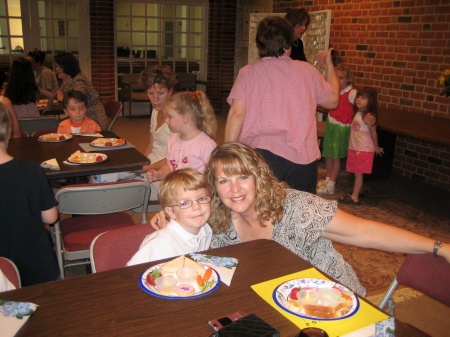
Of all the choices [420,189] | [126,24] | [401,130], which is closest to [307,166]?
[401,130]

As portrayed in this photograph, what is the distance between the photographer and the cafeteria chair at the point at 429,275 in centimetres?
160

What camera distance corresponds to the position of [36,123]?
14.9 feet

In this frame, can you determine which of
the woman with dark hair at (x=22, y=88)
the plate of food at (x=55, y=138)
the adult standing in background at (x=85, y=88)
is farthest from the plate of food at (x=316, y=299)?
the woman with dark hair at (x=22, y=88)

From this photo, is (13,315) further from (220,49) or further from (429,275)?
(220,49)

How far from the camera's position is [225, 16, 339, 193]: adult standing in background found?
9.25ft

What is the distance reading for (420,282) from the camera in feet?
5.46

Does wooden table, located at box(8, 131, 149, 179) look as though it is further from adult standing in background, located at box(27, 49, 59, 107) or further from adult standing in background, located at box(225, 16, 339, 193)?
adult standing in background, located at box(27, 49, 59, 107)

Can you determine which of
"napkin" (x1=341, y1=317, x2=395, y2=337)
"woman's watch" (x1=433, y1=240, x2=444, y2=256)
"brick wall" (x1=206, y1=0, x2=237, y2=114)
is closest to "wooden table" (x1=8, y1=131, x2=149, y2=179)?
"woman's watch" (x1=433, y1=240, x2=444, y2=256)

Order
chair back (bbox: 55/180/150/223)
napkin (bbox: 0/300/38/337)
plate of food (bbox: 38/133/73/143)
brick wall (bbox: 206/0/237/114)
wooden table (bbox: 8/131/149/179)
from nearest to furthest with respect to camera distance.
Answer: napkin (bbox: 0/300/38/337), chair back (bbox: 55/180/150/223), wooden table (bbox: 8/131/149/179), plate of food (bbox: 38/133/73/143), brick wall (bbox: 206/0/237/114)

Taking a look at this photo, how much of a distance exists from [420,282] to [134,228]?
3.58 ft

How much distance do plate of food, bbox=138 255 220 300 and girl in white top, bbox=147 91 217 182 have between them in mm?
1345

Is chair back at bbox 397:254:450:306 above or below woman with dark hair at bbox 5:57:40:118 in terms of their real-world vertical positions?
below

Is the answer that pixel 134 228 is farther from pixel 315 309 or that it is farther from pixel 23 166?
pixel 315 309

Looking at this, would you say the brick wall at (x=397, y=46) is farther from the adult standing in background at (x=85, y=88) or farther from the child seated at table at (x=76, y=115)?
the child seated at table at (x=76, y=115)
